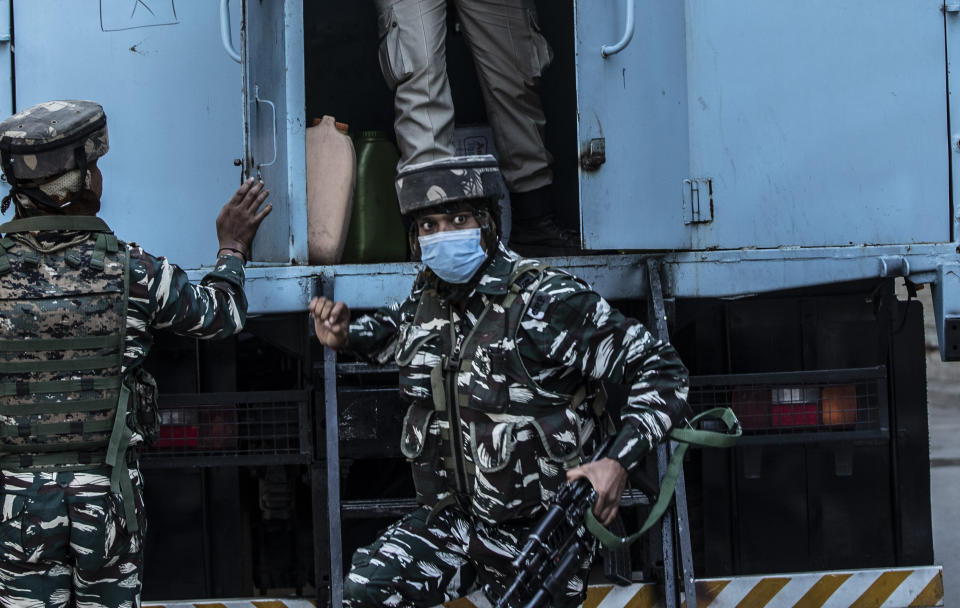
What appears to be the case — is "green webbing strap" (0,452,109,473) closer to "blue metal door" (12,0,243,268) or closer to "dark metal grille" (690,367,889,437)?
"blue metal door" (12,0,243,268)

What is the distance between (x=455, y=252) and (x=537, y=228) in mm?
1381

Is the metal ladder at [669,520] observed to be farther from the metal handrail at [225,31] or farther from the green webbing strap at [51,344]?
the green webbing strap at [51,344]

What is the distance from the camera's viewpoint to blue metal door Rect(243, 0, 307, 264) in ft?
10.2

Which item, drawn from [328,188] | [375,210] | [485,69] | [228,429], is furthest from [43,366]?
[485,69]

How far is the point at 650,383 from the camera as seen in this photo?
2434 millimetres

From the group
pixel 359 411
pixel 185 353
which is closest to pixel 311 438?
pixel 359 411

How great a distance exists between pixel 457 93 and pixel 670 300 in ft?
6.28

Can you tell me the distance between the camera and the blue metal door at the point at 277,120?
310cm

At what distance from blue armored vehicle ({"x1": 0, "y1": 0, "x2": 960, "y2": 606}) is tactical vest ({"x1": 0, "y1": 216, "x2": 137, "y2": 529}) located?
24.1 inches

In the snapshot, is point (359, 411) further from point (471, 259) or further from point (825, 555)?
point (825, 555)

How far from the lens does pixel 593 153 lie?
→ 3.13 meters

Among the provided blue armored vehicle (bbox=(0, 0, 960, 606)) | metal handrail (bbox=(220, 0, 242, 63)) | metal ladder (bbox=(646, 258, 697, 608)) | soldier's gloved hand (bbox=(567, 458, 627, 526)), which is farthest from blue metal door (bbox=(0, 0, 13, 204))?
soldier's gloved hand (bbox=(567, 458, 627, 526))

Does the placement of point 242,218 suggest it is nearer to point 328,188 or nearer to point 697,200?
point 328,188

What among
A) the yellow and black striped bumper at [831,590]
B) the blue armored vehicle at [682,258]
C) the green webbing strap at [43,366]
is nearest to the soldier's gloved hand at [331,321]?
the blue armored vehicle at [682,258]
